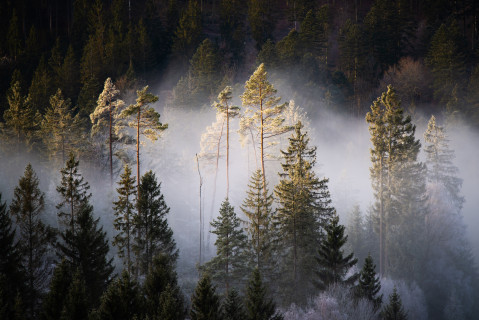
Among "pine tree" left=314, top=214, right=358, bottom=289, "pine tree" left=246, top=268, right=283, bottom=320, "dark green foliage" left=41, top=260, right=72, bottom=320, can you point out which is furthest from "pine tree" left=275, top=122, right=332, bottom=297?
"dark green foliage" left=41, top=260, right=72, bottom=320

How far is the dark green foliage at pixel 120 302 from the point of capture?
2028 centimetres

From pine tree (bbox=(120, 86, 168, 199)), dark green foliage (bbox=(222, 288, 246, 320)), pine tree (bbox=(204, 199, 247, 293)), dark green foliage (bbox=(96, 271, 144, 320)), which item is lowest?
dark green foliage (bbox=(222, 288, 246, 320))

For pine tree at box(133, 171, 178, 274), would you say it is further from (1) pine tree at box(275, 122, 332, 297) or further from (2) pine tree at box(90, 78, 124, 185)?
(2) pine tree at box(90, 78, 124, 185)

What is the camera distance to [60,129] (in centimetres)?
4481

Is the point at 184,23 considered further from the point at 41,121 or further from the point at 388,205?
the point at 388,205

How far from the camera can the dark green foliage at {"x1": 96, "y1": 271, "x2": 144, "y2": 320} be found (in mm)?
20277

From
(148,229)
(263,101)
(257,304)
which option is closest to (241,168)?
(263,101)

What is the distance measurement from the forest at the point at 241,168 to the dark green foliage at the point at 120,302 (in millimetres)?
113

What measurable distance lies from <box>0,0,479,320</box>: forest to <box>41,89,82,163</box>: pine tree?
153 millimetres

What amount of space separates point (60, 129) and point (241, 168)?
2202cm

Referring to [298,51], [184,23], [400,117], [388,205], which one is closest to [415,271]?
[388,205]

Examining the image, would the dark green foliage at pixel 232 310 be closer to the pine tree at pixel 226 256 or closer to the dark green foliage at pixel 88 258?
the pine tree at pixel 226 256

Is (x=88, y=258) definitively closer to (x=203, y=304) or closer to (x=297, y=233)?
(x=203, y=304)

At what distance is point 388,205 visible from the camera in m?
41.3
